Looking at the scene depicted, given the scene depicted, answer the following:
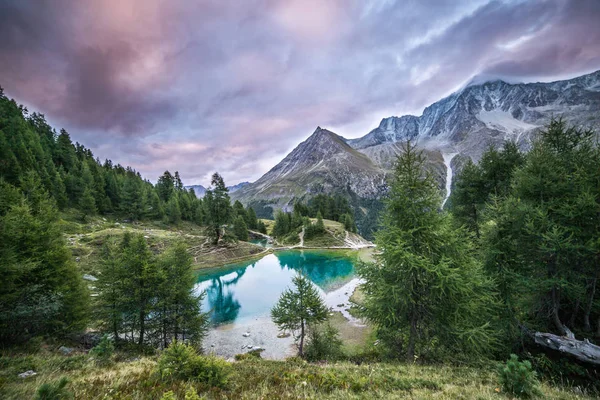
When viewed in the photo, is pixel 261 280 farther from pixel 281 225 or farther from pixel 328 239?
pixel 281 225

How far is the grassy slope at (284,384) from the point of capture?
255 inches

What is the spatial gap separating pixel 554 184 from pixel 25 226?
3482 centimetres

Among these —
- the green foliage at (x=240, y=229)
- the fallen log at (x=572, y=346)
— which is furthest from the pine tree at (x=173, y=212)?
the fallen log at (x=572, y=346)

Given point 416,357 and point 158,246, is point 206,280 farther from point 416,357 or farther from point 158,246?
point 416,357

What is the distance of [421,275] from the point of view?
1102cm

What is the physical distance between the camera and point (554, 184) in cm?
1395

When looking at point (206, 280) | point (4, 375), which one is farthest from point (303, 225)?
point (4, 375)

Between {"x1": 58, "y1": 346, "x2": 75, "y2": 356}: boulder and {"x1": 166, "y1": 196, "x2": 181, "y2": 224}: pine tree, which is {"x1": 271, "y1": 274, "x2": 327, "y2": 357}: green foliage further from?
{"x1": 166, "y1": 196, "x2": 181, "y2": 224}: pine tree

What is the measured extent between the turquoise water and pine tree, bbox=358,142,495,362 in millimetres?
18467

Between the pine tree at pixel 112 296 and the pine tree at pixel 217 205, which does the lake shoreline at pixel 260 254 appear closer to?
the pine tree at pixel 217 205

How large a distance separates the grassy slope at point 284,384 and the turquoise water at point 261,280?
50.5 ft

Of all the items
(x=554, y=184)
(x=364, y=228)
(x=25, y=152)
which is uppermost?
(x=25, y=152)

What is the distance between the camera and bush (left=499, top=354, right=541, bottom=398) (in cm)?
660

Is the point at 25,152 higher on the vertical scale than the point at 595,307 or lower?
higher
